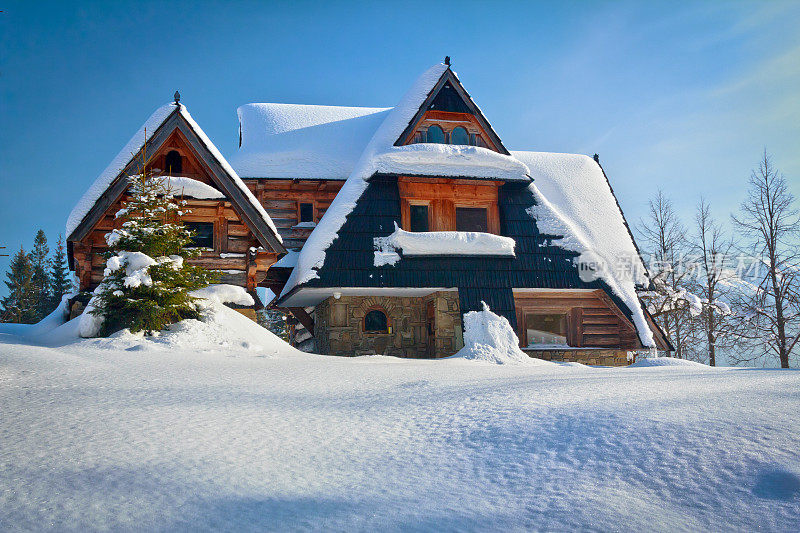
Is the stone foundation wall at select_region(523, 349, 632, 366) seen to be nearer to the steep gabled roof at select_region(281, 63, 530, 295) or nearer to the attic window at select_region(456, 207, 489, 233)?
the attic window at select_region(456, 207, 489, 233)

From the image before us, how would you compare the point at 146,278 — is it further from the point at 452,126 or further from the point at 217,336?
the point at 452,126

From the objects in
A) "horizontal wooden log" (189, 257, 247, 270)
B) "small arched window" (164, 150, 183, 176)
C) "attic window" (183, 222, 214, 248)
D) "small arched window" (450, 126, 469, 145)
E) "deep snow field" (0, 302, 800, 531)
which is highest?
"small arched window" (450, 126, 469, 145)

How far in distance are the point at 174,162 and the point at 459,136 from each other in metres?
8.36

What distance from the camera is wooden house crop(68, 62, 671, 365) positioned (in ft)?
47.0

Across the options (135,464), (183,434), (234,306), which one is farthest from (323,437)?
(234,306)

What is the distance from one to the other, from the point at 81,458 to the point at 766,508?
13.9ft

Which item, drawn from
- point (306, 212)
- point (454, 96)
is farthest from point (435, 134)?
point (306, 212)

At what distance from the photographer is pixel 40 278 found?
40281 millimetres

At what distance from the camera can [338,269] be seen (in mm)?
14430

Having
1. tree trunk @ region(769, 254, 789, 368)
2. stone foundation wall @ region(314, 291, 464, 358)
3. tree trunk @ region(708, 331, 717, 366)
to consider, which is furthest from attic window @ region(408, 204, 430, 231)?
tree trunk @ region(708, 331, 717, 366)

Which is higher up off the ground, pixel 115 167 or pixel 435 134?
pixel 435 134

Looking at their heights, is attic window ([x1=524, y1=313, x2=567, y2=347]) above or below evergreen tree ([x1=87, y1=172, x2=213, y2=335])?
below

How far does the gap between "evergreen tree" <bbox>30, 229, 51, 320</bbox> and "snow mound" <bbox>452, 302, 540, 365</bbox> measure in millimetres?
34923

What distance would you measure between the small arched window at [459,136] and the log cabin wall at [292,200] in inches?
159
